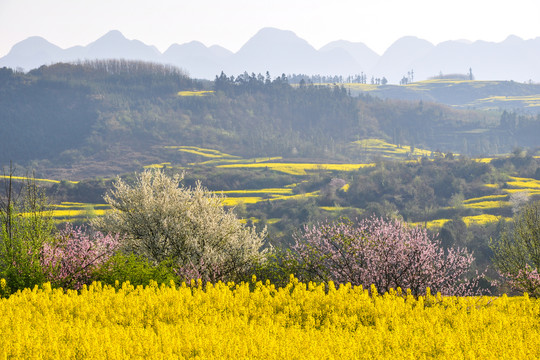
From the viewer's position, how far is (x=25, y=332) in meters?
11.2

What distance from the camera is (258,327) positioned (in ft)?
39.8

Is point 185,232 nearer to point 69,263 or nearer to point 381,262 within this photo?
point 69,263

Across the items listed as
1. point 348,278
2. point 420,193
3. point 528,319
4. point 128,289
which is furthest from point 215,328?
point 420,193

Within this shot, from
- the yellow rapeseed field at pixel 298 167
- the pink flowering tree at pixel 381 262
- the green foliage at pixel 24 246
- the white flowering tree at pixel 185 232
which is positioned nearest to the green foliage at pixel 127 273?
the green foliage at pixel 24 246

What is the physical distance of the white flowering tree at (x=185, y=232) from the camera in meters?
22.5

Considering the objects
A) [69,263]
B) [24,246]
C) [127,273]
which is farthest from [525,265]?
[24,246]

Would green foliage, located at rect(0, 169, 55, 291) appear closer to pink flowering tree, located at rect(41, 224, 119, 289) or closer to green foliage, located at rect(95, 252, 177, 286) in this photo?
pink flowering tree, located at rect(41, 224, 119, 289)

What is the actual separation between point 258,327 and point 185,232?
12.5 meters

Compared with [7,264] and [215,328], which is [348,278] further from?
[7,264]

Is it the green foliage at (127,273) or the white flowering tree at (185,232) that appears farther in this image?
the white flowering tree at (185,232)

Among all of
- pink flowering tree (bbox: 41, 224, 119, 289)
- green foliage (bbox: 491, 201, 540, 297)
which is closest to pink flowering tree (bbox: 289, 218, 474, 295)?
green foliage (bbox: 491, 201, 540, 297)

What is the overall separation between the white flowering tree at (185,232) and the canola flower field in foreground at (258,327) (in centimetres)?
649

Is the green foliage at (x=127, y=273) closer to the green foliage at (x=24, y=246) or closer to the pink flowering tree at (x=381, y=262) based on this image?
the green foliage at (x=24, y=246)

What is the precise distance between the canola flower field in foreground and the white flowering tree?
649 cm
